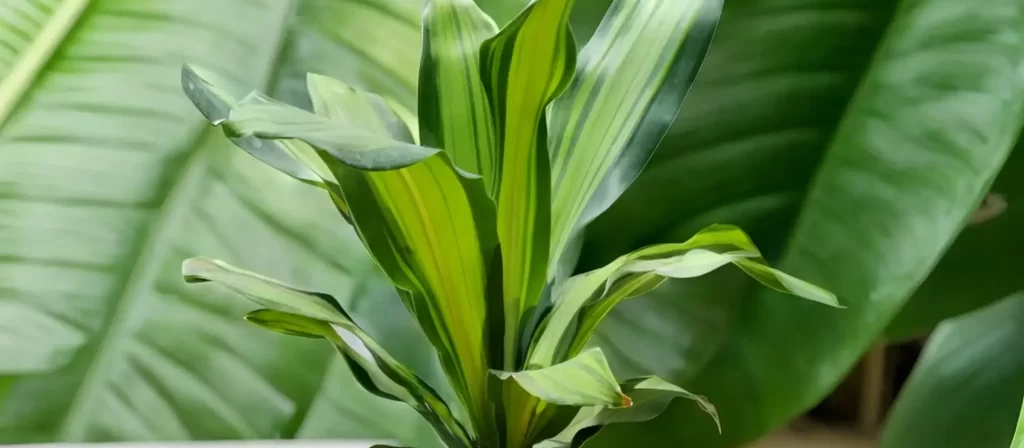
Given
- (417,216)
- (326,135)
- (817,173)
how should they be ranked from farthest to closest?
Answer: (817,173)
(417,216)
(326,135)

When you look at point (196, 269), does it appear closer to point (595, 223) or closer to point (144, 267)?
point (144, 267)

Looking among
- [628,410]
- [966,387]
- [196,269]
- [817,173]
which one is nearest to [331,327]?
[196,269]

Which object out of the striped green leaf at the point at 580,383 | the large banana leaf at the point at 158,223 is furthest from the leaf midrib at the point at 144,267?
the striped green leaf at the point at 580,383

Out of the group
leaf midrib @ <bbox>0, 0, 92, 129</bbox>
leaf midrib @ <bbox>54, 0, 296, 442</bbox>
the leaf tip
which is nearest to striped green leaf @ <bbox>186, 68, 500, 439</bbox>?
the leaf tip

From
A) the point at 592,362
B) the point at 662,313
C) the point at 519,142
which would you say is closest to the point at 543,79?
the point at 519,142

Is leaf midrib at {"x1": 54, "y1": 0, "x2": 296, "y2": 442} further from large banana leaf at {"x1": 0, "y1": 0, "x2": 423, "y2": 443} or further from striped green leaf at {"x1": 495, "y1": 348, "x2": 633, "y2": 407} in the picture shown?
striped green leaf at {"x1": 495, "y1": 348, "x2": 633, "y2": 407}

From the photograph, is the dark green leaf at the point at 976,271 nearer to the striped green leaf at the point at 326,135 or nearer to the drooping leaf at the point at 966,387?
the drooping leaf at the point at 966,387

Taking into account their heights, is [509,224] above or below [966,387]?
above
